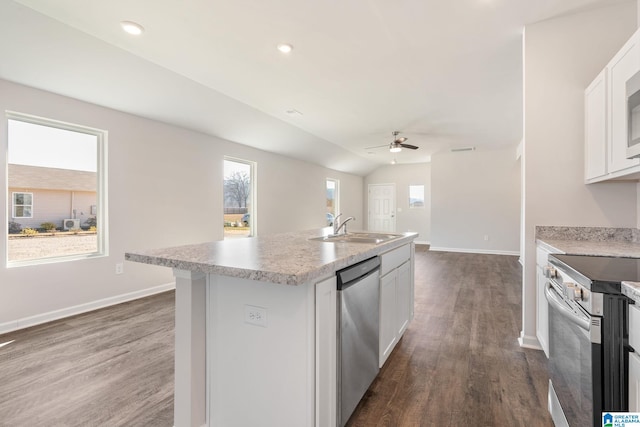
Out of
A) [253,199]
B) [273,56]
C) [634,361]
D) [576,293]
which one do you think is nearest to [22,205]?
[273,56]

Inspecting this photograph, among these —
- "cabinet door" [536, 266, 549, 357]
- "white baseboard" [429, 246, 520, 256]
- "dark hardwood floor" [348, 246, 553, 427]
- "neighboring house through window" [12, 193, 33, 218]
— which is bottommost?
"dark hardwood floor" [348, 246, 553, 427]

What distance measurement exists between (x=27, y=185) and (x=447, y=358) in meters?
4.27

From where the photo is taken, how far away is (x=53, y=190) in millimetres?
3287

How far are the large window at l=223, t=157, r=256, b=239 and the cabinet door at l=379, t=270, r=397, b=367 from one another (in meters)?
3.67

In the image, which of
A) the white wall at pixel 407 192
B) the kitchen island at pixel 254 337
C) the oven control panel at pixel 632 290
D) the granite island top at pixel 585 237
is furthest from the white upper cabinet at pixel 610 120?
the white wall at pixel 407 192

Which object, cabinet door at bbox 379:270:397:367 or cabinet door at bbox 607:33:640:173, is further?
cabinet door at bbox 379:270:397:367

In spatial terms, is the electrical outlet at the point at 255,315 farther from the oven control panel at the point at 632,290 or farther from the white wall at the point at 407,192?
the white wall at the point at 407,192

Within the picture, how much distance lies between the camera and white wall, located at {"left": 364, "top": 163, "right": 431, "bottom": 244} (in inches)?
380

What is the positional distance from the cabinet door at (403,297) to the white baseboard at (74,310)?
330 cm

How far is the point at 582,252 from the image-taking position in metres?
1.76

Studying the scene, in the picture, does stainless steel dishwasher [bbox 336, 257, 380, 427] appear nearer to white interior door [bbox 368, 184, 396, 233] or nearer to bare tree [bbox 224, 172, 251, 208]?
bare tree [bbox 224, 172, 251, 208]

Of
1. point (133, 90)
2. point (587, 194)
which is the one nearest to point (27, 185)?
point (133, 90)

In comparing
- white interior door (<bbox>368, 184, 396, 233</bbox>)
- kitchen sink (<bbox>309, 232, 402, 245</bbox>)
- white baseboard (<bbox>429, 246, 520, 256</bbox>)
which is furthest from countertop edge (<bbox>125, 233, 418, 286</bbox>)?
white interior door (<bbox>368, 184, 396, 233</bbox>)

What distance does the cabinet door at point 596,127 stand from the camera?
2025mm
